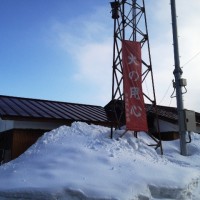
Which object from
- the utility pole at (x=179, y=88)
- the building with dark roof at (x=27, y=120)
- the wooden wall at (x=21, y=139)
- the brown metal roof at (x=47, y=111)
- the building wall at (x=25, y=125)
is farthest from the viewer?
the brown metal roof at (x=47, y=111)

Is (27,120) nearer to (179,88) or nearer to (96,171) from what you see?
(96,171)

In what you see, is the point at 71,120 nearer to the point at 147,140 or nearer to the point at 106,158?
the point at 147,140

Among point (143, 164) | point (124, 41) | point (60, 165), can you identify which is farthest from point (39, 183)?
point (124, 41)

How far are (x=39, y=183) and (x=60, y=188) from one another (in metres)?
0.72

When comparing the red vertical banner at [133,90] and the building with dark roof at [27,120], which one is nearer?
the red vertical banner at [133,90]

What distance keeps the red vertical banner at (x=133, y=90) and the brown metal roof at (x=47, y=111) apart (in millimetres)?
3737

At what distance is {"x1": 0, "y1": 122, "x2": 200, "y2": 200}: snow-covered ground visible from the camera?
7738mm

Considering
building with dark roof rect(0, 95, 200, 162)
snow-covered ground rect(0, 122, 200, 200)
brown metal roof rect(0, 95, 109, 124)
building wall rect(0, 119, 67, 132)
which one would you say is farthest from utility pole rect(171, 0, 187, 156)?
building wall rect(0, 119, 67, 132)

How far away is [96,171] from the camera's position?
886cm

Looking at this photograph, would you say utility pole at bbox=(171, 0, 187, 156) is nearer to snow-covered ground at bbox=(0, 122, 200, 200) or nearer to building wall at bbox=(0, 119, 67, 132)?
snow-covered ground at bbox=(0, 122, 200, 200)

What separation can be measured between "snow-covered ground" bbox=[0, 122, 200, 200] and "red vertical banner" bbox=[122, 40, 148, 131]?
0.70 metres

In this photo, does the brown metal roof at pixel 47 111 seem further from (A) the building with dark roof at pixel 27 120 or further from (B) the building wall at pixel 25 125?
(B) the building wall at pixel 25 125

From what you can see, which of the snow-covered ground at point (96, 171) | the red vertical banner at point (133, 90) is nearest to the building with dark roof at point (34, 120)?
the red vertical banner at point (133, 90)

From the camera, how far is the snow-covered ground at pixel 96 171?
774 centimetres
